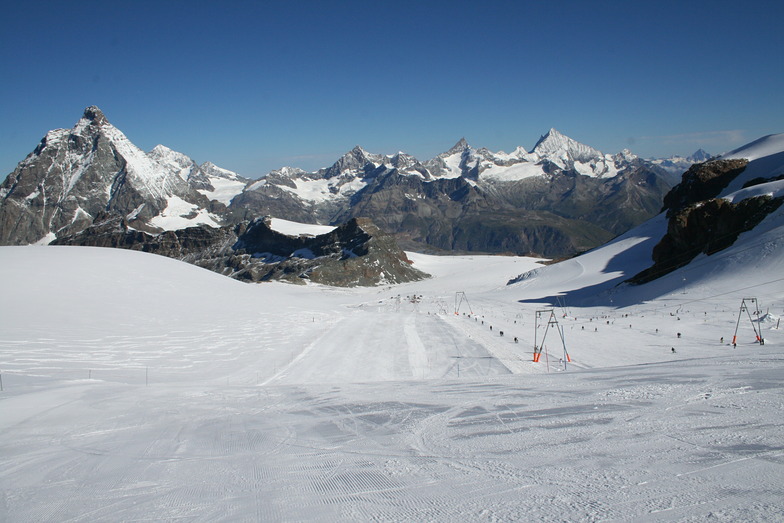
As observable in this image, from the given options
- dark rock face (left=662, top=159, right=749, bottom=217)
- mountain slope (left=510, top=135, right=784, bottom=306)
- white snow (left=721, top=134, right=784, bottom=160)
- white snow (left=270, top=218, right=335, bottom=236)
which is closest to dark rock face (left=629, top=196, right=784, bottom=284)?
mountain slope (left=510, top=135, right=784, bottom=306)

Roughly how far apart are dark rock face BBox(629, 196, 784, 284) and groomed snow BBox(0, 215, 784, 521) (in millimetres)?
21357

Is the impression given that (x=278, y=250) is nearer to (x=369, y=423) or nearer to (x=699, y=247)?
(x=699, y=247)

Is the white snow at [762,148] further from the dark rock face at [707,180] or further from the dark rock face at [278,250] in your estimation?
the dark rock face at [278,250]

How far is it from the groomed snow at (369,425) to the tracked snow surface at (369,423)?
5cm

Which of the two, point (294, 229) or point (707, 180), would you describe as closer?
point (707, 180)

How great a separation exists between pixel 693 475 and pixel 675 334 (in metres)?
23.8

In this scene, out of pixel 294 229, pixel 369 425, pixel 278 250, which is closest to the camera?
pixel 369 425

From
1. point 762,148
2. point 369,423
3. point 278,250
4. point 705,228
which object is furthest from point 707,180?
point 278,250

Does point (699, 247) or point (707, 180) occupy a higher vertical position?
point (707, 180)

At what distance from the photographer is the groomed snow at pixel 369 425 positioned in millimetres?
5488

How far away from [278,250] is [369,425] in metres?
130

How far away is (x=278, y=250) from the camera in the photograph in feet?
443

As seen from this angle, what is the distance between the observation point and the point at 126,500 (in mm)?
6086

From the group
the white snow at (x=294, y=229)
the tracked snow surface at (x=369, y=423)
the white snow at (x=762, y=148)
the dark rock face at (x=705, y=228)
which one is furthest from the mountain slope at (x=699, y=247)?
the white snow at (x=294, y=229)
